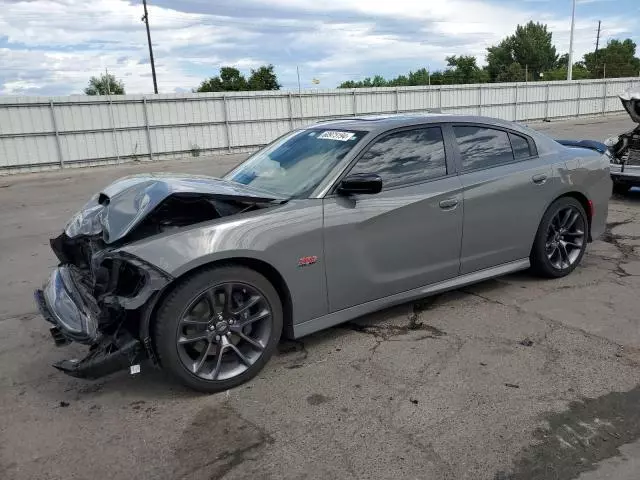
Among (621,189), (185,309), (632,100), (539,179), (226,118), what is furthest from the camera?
(226,118)

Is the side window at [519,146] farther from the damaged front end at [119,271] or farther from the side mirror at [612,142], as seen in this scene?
the side mirror at [612,142]

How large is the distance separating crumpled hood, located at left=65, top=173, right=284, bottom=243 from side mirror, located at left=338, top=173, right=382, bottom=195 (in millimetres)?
455

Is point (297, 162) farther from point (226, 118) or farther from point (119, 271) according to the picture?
point (226, 118)

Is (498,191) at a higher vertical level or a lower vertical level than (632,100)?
lower

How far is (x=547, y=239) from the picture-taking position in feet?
16.7

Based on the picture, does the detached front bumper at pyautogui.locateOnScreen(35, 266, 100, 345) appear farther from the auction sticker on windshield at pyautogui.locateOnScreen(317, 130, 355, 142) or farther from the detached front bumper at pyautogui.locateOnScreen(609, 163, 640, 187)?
the detached front bumper at pyautogui.locateOnScreen(609, 163, 640, 187)

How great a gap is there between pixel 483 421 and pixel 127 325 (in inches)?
82.6

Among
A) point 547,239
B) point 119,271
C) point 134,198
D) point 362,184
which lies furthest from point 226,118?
point 119,271

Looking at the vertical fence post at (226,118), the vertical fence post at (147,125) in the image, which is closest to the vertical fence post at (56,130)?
the vertical fence post at (147,125)

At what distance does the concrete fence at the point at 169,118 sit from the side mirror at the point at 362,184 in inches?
519

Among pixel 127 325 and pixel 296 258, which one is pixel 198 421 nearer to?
pixel 127 325

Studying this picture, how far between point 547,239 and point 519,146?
914 mm

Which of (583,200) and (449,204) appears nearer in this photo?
(449,204)

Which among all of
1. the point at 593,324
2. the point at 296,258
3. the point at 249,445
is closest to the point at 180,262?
the point at 296,258
